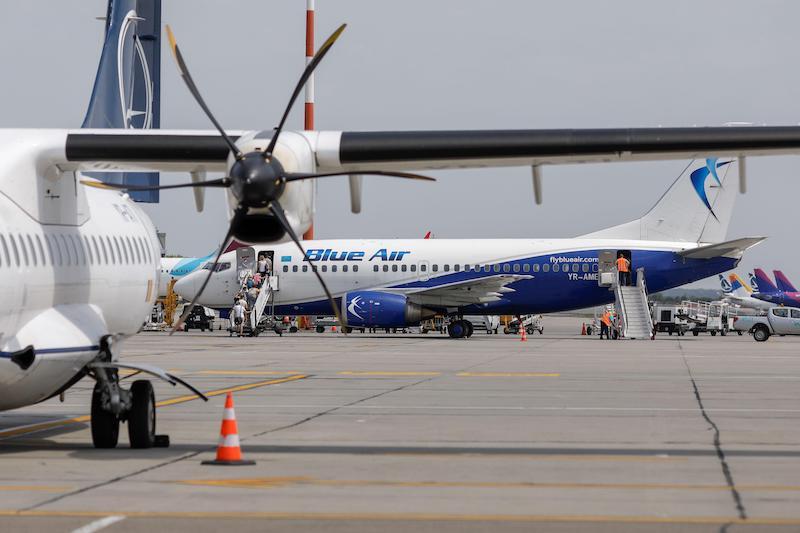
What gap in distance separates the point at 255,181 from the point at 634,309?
122 feet

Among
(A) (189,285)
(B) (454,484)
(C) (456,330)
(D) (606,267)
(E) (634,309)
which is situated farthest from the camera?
(A) (189,285)

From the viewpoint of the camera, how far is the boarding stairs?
150 feet

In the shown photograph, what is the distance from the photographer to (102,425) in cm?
1255

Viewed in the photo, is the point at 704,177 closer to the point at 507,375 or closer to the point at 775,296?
the point at 507,375

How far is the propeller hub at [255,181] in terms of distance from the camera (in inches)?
441

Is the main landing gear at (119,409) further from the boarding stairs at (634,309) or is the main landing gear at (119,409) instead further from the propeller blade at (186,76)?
the boarding stairs at (634,309)

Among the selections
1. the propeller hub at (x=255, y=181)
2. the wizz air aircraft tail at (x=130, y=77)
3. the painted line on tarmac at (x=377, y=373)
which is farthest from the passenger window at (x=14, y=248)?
the painted line on tarmac at (x=377, y=373)

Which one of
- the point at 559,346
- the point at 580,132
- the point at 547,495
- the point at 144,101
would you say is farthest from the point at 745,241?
the point at 547,495

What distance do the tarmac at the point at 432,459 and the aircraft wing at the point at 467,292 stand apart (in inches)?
795

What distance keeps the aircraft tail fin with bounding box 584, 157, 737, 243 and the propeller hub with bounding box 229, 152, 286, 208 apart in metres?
37.8

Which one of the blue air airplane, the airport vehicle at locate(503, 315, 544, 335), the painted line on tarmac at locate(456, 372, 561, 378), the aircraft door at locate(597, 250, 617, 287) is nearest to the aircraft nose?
the blue air airplane

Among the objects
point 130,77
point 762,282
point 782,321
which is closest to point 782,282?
point 762,282

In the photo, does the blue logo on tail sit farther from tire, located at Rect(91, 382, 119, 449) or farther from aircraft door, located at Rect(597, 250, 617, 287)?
tire, located at Rect(91, 382, 119, 449)

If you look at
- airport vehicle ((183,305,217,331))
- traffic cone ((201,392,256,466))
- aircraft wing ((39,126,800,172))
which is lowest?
traffic cone ((201,392,256,466))
